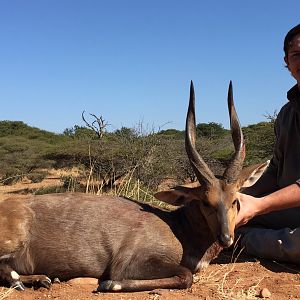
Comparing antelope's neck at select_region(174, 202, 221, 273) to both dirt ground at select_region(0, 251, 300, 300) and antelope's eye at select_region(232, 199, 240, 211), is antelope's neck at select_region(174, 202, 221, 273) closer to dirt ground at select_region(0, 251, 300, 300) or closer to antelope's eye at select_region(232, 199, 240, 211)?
dirt ground at select_region(0, 251, 300, 300)

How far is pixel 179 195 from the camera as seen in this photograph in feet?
18.6

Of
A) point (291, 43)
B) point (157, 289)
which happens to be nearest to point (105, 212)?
point (157, 289)

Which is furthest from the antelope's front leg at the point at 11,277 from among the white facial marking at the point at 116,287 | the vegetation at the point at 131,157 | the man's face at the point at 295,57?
the vegetation at the point at 131,157

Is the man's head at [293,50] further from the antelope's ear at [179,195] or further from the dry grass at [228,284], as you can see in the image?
the dry grass at [228,284]

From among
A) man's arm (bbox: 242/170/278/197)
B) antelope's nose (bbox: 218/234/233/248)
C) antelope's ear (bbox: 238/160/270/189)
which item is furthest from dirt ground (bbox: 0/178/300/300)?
man's arm (bbox: 242/170/278/197)

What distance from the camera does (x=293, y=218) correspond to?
20.5ft

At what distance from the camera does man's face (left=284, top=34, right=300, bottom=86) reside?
232 inches

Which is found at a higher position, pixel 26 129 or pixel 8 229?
pixel 26 129

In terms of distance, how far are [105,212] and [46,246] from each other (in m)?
0.70

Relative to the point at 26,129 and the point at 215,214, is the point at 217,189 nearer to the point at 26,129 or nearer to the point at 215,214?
the point at 215,214

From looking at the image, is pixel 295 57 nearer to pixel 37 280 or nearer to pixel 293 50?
pixel 293 50

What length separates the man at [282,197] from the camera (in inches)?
208

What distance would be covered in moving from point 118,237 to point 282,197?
1744 millimetres

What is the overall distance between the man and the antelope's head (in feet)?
0.56
